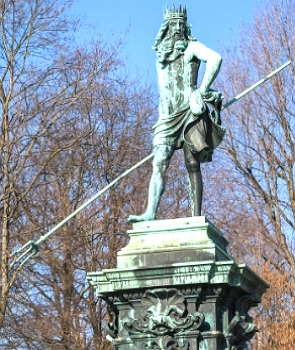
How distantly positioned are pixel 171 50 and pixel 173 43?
0.09 metres

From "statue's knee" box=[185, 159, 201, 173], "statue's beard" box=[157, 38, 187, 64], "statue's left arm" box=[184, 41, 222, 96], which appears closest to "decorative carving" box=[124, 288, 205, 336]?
"statue's knee" box=[185, 159, 201, 173]

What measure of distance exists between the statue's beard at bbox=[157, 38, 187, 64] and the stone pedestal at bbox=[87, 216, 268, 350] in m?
1.84

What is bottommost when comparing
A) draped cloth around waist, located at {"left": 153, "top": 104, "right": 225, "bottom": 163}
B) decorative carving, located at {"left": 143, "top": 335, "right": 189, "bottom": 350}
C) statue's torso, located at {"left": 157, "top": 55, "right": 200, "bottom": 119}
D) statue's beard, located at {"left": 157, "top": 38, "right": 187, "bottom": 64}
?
decorative carving, located at {"left": 143, "top": 335, "right": 189, "bottom": 350}

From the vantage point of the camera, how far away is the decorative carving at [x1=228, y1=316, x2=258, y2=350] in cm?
1005

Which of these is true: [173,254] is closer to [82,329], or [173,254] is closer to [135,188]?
[82,329]

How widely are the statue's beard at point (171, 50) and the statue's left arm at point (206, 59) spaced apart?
0.08 metres

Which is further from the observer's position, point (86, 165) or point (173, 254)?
point (86, 165)

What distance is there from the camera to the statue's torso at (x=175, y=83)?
10.9m

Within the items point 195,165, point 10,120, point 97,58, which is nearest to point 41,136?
point 10,120

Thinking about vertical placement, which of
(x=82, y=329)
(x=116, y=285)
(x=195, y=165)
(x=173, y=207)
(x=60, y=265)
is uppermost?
(x=173, y=207)

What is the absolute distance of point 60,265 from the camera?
79.5ft

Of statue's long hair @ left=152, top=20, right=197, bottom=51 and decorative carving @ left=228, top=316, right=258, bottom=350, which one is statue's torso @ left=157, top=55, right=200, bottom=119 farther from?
decorative carving @ left=228, top=316, right=258, bottom=350

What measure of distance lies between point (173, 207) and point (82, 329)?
158 inches

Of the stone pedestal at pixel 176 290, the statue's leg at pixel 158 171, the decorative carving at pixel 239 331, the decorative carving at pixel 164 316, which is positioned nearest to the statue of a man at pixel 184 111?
the statue's leg at pixel 158 171
